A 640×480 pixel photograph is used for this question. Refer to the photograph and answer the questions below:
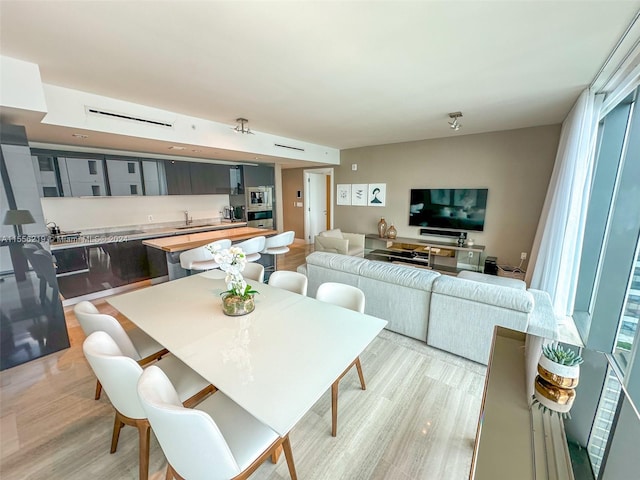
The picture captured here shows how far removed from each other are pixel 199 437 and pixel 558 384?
57.4 inches

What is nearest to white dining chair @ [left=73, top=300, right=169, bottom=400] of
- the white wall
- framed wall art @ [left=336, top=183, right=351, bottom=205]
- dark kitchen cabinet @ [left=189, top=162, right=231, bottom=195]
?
the white wall

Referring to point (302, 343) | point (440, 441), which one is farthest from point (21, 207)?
point (440, 441)

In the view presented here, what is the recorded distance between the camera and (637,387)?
1.57 m

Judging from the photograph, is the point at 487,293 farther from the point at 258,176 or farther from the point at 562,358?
the point at 258,176

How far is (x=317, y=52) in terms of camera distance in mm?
1879

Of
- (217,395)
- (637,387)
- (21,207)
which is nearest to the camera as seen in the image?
(217,395)

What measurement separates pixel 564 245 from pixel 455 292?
157cm

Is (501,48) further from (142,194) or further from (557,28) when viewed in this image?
(142,194)

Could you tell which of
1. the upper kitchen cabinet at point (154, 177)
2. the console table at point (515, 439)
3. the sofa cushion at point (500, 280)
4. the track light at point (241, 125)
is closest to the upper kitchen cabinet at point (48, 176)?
the upper kitchen cabinet at point (154, 177)

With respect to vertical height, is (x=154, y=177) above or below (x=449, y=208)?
above

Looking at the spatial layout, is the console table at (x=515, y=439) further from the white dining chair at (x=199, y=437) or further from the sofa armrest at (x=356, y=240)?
the sofa armrest at (x=356, y=240)

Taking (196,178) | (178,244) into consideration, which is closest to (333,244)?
(178,244)

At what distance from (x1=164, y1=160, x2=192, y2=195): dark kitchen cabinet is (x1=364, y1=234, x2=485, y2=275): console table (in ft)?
12.7

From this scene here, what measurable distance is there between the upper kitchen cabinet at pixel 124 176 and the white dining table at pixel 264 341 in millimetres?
2876
